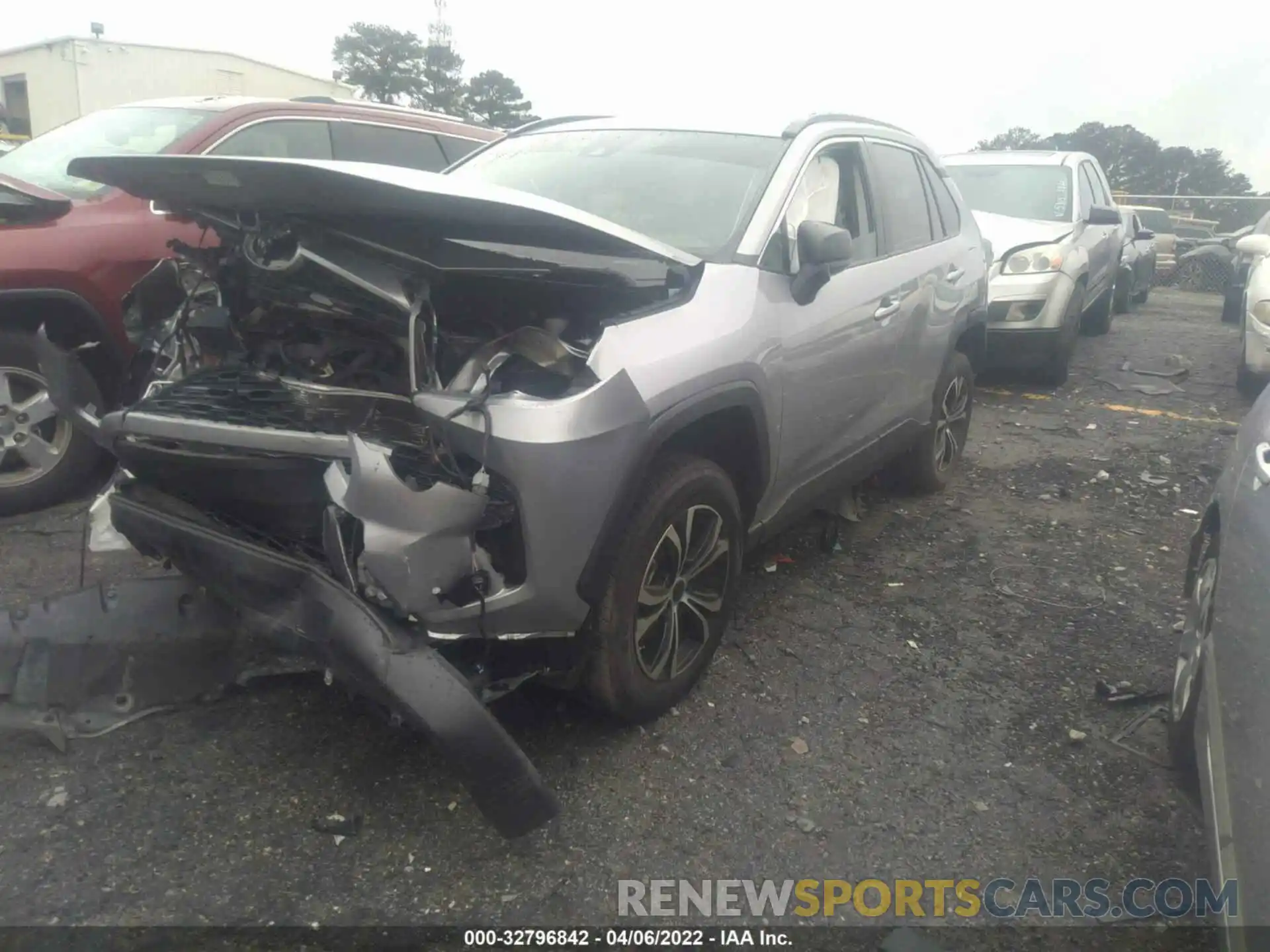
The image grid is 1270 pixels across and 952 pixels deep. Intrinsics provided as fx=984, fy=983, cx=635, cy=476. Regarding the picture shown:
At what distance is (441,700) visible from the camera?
2.28 meters

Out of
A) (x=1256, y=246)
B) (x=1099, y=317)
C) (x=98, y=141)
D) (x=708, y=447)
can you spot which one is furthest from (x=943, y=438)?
(x=1099, y=317)

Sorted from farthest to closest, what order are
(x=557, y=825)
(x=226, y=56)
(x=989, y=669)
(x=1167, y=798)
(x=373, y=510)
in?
(x=226, y=56) → (x=989, y=669) → (x=1167, y=798) → (x=557, y=825) → (x=373, y=510)

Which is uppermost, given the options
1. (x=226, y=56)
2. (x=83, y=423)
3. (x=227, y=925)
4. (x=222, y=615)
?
(x=226, y=56)

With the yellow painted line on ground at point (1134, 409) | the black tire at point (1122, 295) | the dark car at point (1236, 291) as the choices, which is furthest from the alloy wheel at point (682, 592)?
the dark car at point (1236, 291)

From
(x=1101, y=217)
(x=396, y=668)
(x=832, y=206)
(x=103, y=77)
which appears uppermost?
(x=103, y=77)

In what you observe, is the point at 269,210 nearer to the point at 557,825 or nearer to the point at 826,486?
the point at 557,825

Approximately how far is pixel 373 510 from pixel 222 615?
1.03 metres

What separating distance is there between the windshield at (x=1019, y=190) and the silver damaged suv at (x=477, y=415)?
247 inches

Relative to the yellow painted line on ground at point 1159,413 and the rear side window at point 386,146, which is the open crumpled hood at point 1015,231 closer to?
the yellow painted line on ground at point 1159,413

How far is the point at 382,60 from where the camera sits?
50.4 m

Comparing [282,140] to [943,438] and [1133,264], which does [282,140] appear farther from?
[1133,264]

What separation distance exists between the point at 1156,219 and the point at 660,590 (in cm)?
1861

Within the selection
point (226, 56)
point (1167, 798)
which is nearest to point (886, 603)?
point (1167, 798)

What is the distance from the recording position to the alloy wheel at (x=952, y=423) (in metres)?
5.32
